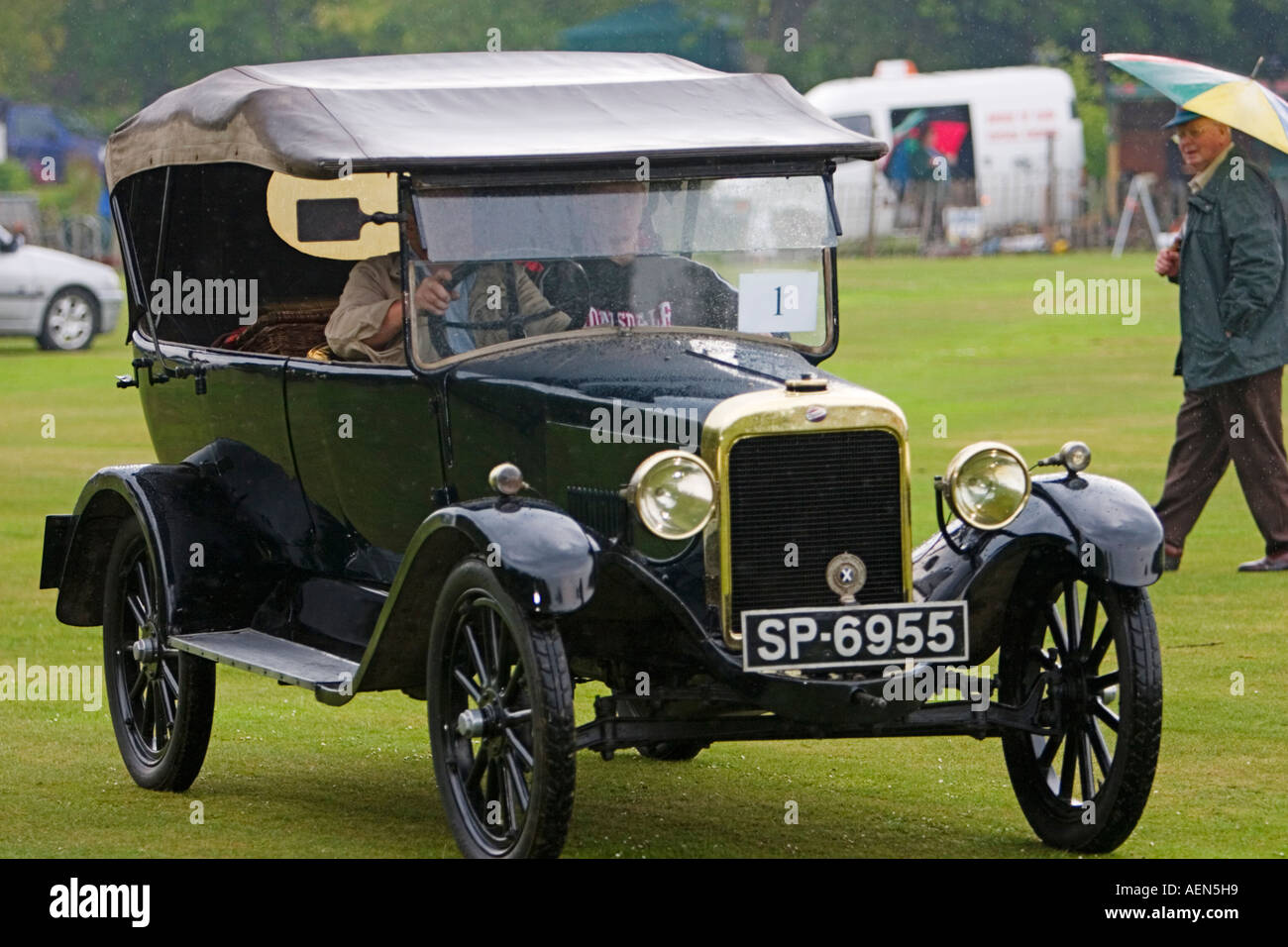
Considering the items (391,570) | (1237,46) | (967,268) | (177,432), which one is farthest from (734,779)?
(1237,46)

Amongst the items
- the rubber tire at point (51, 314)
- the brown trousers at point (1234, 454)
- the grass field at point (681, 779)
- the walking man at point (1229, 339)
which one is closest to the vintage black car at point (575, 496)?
the grass field at point (681, 779)

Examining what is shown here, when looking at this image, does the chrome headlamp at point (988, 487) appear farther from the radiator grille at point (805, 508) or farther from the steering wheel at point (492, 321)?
the steering wheel at point (492, 321)

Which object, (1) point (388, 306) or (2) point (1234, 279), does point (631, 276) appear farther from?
(2) point (1234, 279)

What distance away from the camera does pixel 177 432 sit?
26.6ft

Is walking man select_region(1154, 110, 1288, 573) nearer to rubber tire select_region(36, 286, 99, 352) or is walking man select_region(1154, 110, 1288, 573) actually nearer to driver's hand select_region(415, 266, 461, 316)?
driver's hand select_region(415, 266, 461, 316)

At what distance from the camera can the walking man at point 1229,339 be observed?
430 inches

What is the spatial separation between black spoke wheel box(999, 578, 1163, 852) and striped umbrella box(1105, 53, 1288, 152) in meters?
4.14

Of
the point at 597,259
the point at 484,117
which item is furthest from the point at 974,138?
the point at 597,259

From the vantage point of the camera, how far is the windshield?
668 centimetres

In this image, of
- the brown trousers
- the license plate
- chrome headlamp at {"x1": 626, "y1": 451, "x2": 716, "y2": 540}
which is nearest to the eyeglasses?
the brown trousers

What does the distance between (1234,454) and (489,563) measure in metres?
6.14
